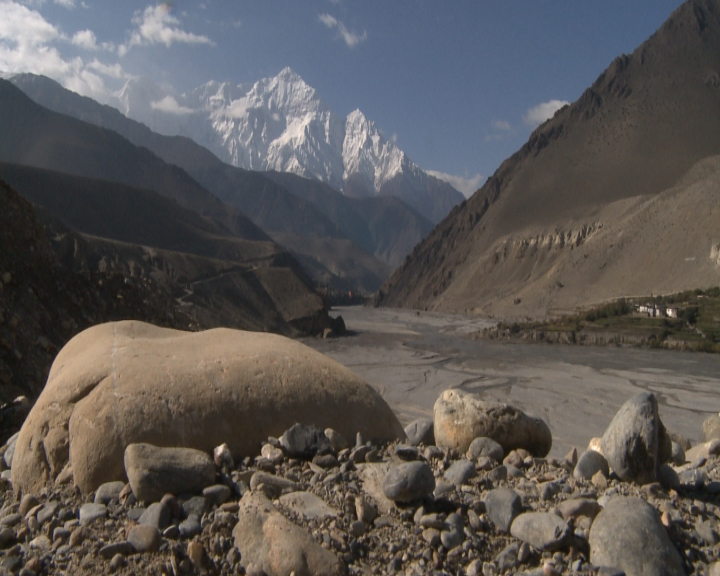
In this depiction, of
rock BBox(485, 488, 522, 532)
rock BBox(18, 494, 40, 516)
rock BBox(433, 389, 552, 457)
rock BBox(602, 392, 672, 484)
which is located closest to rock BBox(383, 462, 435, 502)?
rock BBox(485, 488, 522, 532)

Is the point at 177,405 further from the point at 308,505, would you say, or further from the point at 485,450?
the point at 485,450

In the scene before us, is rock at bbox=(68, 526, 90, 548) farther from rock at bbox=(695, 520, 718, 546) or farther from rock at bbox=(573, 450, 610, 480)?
rock at bbox=(695, 520, 718, 546)

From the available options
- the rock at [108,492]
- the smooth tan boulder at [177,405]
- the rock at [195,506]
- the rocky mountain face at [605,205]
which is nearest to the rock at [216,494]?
the rock at [195,506]

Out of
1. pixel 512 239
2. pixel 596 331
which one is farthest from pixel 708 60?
pixel 596 331

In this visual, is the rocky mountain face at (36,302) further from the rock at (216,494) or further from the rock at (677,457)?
the rock at (677,457)

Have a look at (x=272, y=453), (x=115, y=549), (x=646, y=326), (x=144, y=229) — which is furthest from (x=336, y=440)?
(x=144, y=229)

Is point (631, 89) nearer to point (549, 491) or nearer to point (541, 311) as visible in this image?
point (541, 311)
